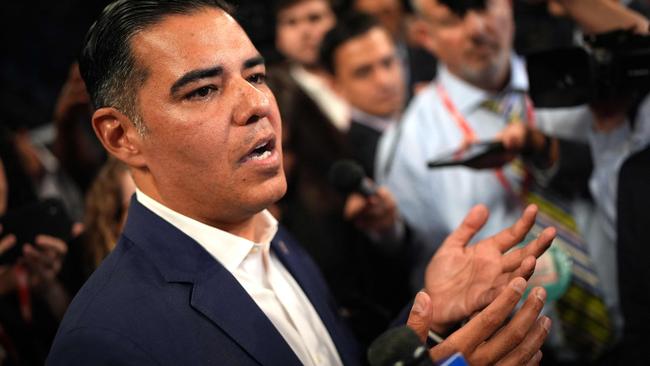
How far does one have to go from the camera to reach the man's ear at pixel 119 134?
4.41ft

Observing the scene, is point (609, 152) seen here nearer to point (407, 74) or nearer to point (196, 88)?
point (196, 88)

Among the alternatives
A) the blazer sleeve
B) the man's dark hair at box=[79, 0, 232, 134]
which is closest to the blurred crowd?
the man's dark hair at box=[79, 0, 232, 134]

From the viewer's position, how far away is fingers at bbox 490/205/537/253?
1500mm

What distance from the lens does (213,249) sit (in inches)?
54.5

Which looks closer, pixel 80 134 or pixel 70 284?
pixel 70 284

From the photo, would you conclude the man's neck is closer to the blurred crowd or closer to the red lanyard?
the blurred crowd

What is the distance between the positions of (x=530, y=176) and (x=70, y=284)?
1.76 m

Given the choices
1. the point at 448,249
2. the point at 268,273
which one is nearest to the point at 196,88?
the point at 268,273

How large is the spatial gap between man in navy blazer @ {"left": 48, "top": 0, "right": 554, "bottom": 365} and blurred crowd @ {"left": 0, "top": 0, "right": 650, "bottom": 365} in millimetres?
342

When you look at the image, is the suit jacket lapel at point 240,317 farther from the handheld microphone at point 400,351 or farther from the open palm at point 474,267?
the open palm at point 474,267

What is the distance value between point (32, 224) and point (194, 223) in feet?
2.82

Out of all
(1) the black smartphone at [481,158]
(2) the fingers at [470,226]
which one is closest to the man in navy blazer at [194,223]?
(2) the fingers at [470,226]

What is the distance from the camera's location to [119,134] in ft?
4.51

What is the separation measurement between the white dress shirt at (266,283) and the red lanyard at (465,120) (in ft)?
3.39
